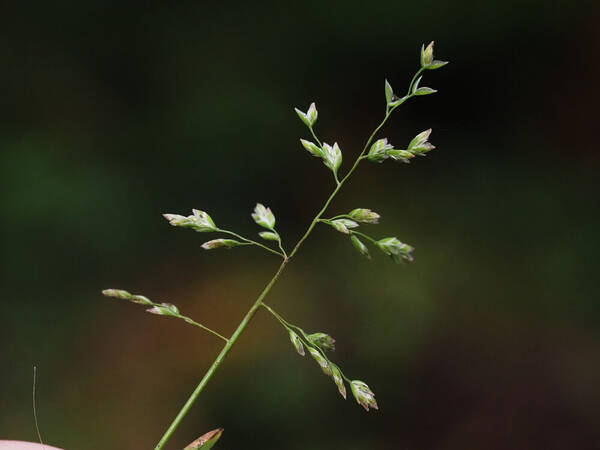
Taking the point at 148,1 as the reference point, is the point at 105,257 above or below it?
below

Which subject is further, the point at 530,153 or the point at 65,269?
the point at 530,153

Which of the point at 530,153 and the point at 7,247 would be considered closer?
the point at 7,247

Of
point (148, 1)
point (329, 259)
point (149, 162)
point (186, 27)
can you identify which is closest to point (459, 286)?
point (329, 259)

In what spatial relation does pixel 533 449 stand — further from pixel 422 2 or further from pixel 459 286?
pixel 422 2

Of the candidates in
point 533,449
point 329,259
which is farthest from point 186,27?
point 533,449

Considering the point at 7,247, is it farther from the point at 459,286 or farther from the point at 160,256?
the point at 459,286

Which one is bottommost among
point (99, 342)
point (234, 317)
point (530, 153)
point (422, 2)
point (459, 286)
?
point (99, 342)
